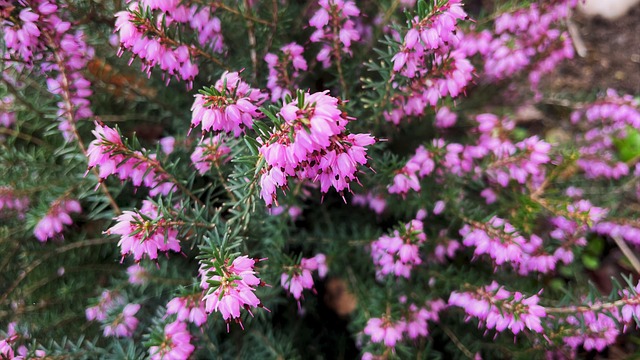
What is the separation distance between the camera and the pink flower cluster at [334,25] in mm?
2213

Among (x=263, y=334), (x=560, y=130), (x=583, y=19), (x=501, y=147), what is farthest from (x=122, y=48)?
(x=583, y=19)

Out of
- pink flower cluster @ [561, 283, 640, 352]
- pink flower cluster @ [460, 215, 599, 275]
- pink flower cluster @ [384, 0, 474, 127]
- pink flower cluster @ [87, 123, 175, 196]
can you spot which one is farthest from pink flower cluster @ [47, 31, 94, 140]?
pink flower cluster @ [561, 283, 640, 352]

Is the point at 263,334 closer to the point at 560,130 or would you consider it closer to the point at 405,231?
the point at 405,231

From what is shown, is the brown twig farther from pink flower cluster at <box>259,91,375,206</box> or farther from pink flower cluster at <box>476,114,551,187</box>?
pink flower cluster at <box>476,114,551,187</box>

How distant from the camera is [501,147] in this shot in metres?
2.78

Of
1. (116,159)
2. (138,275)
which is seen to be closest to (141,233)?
(116,159)

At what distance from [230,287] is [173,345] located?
2.33 ft

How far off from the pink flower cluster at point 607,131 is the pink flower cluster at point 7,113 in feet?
12.5

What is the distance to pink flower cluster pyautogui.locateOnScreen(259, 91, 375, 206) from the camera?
124 cm

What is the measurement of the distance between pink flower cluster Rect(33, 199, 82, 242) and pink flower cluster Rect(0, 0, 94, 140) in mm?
358

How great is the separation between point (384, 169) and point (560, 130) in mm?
3053

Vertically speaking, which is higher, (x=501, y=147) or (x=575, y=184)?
(x=501, y=147)

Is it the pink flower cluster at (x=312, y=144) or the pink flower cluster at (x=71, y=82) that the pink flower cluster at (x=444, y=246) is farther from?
the pink flower cluster at (x=71, y=82)

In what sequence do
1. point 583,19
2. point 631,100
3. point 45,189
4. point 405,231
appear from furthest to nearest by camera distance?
1. point 583,19
2. point 631,100
3. point 45,189
4. point 405,231
